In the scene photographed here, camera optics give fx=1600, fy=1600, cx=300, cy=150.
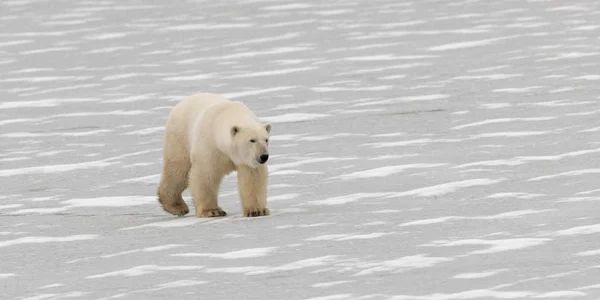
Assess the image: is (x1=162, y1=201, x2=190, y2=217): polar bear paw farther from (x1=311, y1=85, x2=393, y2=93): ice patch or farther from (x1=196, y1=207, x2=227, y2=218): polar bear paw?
(x1=311, y1=85, x2=393, y2=93): ice patch

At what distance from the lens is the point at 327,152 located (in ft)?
35.0

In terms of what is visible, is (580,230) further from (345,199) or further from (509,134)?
(509,134)

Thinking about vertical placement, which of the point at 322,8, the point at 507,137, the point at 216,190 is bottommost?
the point at 216,190

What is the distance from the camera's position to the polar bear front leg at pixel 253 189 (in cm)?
820

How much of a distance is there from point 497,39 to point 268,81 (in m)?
3.02

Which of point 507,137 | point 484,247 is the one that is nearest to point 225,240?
point 484,247

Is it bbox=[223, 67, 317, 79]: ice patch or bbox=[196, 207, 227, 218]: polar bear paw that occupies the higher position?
bbox=[223, 67, 317, 79]: ice patch

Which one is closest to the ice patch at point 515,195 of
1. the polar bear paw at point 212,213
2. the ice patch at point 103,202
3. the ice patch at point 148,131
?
the polar bear paw at point 212,213

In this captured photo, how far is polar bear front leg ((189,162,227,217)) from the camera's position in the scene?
8336 millimetres

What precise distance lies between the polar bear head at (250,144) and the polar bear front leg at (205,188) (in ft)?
0.83

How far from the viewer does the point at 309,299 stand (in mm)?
6199

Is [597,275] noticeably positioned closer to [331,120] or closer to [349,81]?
[331,120]

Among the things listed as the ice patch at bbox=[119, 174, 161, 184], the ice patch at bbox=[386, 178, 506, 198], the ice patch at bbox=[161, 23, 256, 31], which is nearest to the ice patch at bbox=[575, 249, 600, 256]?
the ice patch at bbox=[386, 178, 506, 198]

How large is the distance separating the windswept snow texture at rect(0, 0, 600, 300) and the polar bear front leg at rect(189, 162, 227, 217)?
0.28ft
